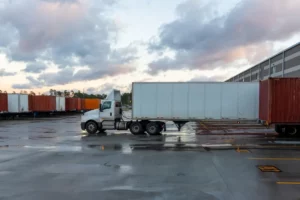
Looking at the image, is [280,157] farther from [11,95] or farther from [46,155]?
[11,95]

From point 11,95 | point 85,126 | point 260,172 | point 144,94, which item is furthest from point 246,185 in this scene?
point 11,95

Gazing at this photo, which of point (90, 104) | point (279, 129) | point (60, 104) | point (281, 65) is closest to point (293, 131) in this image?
point (279, 129)

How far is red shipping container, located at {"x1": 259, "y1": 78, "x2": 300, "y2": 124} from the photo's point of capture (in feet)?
58.4

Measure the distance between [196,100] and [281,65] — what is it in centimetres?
2220

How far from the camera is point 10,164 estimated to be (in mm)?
10508

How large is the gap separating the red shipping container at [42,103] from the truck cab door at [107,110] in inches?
1225

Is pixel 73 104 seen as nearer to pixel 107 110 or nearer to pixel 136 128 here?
pixel 107 110

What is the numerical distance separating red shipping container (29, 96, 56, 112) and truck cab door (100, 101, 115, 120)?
31.1 meters

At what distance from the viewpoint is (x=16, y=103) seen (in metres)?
43.9

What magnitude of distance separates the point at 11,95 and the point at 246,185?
42994mm

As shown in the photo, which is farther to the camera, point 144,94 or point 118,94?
point 118,94


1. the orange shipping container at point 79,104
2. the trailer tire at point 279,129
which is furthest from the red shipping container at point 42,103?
the trailer tire at point 279,129

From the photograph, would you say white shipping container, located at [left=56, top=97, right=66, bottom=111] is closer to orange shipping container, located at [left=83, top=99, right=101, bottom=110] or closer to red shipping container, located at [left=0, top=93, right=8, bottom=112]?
red shipping container, located at [left=0, top=93, right=8, bottom=112]

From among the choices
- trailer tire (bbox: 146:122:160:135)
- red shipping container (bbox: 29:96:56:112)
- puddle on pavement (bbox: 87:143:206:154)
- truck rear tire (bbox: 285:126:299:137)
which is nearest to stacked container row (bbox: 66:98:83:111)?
red shipping container (bbox: 29:96:56:112)
